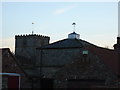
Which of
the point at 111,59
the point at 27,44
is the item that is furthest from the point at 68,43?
the point at 111,59

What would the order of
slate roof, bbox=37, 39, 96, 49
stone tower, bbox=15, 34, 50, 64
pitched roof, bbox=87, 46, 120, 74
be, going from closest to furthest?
pitched roof, bbox=87, 46, 120, 74, slate roof, bbox=37, 39, 96, 49, stone tower, bbox=15, 34, 50, 64

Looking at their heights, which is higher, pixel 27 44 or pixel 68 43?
pixel 27 44

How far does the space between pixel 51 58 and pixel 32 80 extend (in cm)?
1985

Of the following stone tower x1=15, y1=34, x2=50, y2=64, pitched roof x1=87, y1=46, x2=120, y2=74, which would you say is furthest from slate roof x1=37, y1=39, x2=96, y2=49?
pitched roof x1=87, y1=46, x2=120, y2=74

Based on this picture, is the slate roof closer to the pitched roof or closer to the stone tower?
the stone tower

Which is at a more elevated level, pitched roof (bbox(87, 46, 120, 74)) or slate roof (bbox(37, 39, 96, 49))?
slate roof (bbox(37, 39, 96, 49))

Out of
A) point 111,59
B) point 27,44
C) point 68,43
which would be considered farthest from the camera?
point 27,44

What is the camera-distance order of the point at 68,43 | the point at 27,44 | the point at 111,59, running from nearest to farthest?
the point at 111,59
the point at 68,43
the point at 27,44

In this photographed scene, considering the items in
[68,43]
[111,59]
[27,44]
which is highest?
[27,44]

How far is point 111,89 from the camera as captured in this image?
1013 inches

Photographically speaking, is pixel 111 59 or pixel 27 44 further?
pixel 27 44

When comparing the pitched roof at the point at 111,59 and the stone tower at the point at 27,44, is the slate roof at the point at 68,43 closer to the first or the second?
the stone tower at the point at 27,44

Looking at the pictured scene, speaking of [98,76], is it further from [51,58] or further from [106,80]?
[51,58]

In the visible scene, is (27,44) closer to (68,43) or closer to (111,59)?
(68,43)
